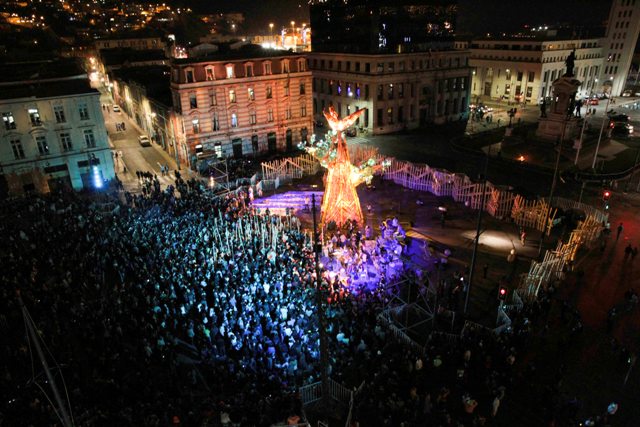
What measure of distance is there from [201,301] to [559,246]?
20389 mm

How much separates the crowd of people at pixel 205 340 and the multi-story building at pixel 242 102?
2131cm

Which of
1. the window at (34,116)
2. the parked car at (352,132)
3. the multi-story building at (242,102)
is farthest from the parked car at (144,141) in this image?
the parked car at (352,132)

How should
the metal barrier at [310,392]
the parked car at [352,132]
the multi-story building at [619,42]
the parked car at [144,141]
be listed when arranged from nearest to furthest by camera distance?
the metal barrier at [310,392], the parked car at [144,141], the parked car at [352,132], the multi-story building at [619,42]

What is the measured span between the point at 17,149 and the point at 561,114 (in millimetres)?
52812

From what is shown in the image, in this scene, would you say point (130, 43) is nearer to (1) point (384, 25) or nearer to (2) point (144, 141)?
(2) point (144, 141)

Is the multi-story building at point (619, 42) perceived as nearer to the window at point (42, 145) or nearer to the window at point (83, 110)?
the window at point (83, 110)

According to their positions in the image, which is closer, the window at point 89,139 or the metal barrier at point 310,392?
the metal barrier at point 310,392

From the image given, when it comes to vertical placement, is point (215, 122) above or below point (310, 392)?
above

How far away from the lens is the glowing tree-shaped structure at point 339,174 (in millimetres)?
28281

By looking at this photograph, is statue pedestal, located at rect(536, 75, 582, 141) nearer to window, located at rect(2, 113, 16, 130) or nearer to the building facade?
the building facade

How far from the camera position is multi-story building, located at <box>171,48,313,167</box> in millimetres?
45062

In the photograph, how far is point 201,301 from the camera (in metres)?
21.3

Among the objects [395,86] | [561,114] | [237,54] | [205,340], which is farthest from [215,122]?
[561,114]

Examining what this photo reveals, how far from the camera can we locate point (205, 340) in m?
18.6
